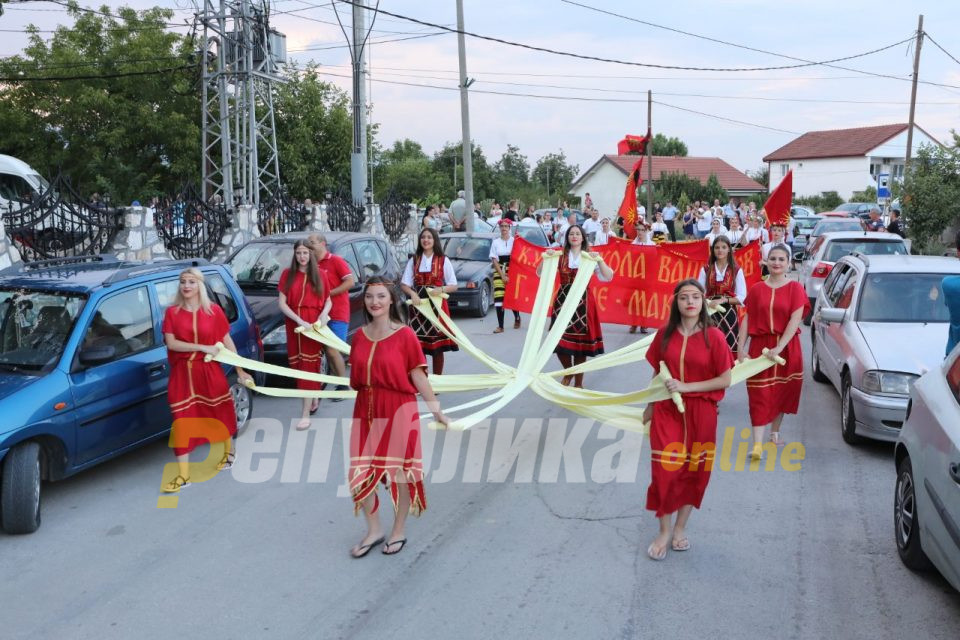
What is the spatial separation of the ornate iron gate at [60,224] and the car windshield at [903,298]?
1014cm

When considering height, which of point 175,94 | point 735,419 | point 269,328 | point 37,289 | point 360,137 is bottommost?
point 735,419

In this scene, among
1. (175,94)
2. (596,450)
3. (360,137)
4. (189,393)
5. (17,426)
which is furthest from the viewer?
(175,94)

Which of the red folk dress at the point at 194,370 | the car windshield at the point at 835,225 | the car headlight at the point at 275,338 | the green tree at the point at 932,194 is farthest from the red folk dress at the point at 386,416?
the car windshield at the point at 835,225

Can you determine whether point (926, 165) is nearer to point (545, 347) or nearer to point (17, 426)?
point (545, 347)

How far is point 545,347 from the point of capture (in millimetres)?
7777

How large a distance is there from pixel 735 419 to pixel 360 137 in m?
13.8

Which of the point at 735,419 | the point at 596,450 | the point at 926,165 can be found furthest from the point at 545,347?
the point at 926,165

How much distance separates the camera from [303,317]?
8320mm

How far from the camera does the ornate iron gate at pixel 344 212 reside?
2035 cm

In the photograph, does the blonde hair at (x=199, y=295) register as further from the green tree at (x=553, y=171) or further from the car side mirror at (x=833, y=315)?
the green tree at (x=553, y=171)

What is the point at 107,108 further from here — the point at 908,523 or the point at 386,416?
the point at 908,523

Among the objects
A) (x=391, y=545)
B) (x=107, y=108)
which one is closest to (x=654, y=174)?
(x=107, y=108)

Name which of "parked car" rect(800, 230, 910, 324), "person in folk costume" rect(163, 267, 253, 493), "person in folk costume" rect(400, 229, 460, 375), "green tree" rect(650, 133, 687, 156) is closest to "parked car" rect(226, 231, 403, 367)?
"person in folk costume" rect(400, 229, 460, 375)

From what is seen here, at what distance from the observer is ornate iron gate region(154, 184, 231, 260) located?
49.8ft
